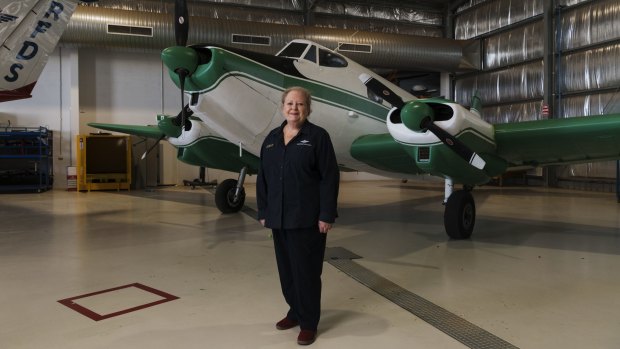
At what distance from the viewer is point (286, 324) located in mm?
3273

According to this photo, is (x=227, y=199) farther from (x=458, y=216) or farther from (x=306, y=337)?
(x=306, y=337)

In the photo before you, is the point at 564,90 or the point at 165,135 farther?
the point at 564,90

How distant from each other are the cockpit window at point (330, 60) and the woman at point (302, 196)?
178 inches

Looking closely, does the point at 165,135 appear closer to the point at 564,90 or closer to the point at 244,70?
the point at 244,70

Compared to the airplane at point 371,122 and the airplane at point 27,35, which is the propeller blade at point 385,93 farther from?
the airplane at point 27,35

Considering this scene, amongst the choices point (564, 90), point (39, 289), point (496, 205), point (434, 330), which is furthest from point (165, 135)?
point (564, 90)

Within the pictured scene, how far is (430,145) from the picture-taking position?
5.84 meters

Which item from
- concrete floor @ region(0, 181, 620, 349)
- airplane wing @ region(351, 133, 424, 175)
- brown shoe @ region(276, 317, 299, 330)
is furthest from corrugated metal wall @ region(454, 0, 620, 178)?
brown shoe @ region(276, 317, 299, 330)

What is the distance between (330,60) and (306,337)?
5.41 m

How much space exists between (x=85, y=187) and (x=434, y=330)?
14919 millimetres

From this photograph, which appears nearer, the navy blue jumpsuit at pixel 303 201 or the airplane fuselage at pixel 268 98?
the navy blue jumpsuit at pixel 303 201

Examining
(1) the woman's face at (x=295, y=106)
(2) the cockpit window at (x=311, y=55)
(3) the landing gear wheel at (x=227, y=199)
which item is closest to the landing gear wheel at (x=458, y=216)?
(2) the cockpit window at (x=311, y=55)

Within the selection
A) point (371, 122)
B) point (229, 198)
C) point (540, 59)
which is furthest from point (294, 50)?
point (540, 59)

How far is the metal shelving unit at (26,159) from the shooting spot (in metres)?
14.4
